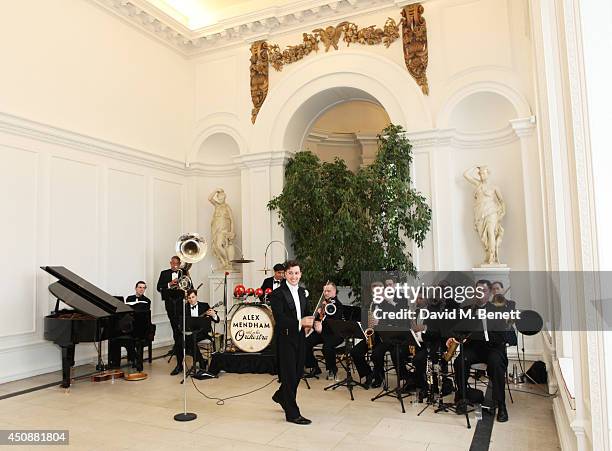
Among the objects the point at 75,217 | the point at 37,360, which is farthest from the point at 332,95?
the point at 37,360

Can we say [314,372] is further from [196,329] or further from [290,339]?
[290,339]

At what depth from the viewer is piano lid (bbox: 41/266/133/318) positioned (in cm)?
711

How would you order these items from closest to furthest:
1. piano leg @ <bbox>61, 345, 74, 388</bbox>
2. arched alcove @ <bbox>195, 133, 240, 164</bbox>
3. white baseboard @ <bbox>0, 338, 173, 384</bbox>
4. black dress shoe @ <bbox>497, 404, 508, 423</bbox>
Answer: black dress shoe @ <bbox>497, 404, 508, 423</bbox>
piano leg @ <bbox>61, 345, 74, 388</bbox>
white baseboard @ <bbox>0, 338, 173, 384</bbox>
arched alcove @ <bbox>195, 133, 240, 164</bbox>

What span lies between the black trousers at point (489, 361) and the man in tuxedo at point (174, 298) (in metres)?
4.31

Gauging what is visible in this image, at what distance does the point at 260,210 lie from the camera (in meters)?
11.2

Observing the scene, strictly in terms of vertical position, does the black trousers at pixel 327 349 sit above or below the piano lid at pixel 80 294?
below

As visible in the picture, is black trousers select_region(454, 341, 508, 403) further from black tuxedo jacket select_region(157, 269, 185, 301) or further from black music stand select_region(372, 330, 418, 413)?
black tuxedo jacket select_region(157, 269, 185, 301)

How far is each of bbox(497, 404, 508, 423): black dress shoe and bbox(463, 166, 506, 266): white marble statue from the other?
3947 millimetres

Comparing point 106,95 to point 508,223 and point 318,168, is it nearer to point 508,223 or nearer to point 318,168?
point 318,168

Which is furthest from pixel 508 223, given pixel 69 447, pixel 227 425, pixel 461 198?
pixel 69 447

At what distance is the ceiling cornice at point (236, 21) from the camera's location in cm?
1042

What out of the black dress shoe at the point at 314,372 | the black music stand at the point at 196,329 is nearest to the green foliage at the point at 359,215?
the black dress shoe at the point at 314,372

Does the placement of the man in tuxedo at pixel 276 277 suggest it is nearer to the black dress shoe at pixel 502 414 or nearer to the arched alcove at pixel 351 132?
the black dress shoe at pixel 502 414

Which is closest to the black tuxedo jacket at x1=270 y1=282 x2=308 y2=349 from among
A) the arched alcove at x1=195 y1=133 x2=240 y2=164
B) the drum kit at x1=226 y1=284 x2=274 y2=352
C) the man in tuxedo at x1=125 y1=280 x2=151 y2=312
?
the drum kit at x1=226 y1=284 x2=274 y2=352
